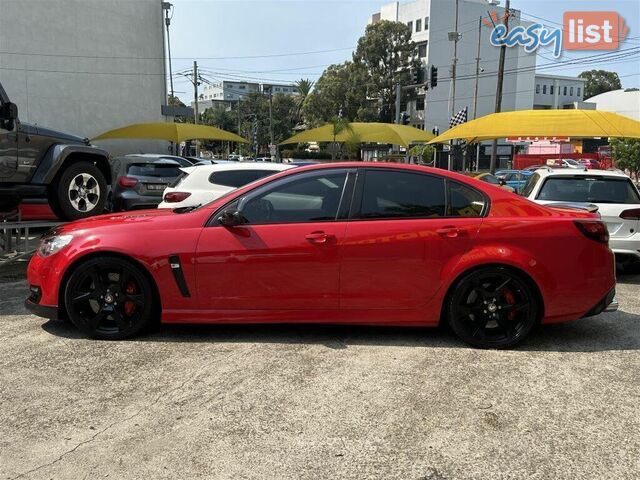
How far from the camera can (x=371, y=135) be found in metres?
20.8

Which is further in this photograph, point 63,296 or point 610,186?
point 610,186

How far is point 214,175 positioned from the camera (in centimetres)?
788

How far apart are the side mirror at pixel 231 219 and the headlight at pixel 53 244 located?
129cm

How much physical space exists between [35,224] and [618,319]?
22.4 feet

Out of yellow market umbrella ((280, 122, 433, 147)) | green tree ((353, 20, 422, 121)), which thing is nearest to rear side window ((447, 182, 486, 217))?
yellow market umbrella ((280, 122, 433, 147))

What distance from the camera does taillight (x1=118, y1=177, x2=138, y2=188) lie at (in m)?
10.7

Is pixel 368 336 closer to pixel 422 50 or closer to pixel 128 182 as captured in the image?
pixel 128 182

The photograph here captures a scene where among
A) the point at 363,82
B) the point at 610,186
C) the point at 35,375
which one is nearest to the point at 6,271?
the point at 35,375

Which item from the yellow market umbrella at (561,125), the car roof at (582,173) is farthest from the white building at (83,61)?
the car roof at (582,173)

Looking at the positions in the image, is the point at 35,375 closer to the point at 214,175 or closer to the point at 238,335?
the point at 238,335

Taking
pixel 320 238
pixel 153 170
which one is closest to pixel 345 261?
pixel 320 238

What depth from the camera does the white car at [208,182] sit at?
7629mm

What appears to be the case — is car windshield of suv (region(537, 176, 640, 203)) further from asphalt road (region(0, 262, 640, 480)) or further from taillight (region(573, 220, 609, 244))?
taillight (region(573, 220, 609, 244))

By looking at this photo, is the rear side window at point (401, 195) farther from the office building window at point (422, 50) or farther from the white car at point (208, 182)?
the office building window at point (422, 50)
